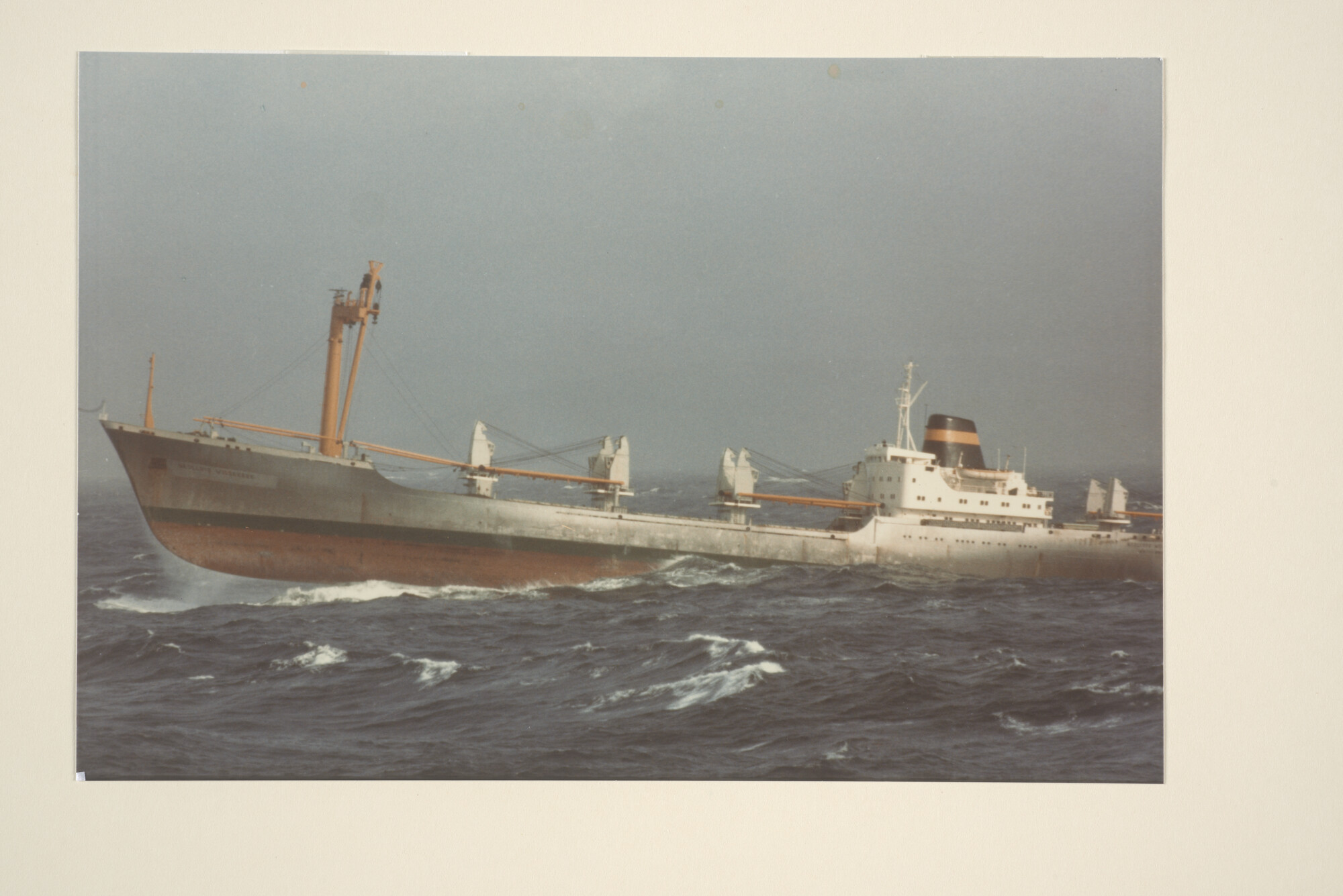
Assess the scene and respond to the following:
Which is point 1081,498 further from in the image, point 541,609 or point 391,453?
point 391,453

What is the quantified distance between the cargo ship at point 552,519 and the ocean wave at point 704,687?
1.80 feet

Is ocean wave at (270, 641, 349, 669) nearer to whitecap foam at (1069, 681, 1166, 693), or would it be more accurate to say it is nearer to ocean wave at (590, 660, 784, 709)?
ocean wave at (590, 660, 784, 709)

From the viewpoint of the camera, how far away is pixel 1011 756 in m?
3.15

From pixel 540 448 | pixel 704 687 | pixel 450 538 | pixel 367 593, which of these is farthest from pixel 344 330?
pixel 704 687

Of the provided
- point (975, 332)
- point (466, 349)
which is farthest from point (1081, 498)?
point (466, 349)

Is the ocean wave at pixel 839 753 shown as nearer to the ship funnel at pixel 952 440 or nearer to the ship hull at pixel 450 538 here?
the ship hull at pixel 450 538

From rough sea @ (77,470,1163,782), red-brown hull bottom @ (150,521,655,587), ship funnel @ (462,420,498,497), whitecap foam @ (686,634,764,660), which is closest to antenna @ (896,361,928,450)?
rough sea @ (77,470,1163,782)

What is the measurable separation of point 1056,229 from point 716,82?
1437 millimetres

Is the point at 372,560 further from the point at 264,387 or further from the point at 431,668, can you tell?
the point at 264,387

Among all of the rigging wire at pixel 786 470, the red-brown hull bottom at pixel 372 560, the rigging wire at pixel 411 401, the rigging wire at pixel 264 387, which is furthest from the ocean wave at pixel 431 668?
the rigging wire at pixel 786 470

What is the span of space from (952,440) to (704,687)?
1377 mm

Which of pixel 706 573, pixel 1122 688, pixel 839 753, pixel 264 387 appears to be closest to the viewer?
pixel 839 753

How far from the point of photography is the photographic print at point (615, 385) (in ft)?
10.3

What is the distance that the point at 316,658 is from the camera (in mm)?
3266
